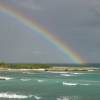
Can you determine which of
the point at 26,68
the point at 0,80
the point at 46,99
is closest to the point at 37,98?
the point at 46,99

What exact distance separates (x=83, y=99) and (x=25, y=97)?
340 inches

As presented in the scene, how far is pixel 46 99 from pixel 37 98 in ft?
5.89

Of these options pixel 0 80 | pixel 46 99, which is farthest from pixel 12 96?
pixel 0 80

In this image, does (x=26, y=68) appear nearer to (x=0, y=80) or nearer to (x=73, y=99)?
(x=0, y=80)

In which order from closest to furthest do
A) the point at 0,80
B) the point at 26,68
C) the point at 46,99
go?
the point at 46,99, the point at 0,80, the point at 26,68

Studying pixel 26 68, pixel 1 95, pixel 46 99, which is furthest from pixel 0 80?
pixel 26 68

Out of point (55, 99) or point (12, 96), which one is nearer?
point (55, 99)

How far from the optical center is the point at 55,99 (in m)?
58.4

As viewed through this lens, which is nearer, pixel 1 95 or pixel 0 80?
pixel 1 95

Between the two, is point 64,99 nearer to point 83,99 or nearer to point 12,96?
point 83,99

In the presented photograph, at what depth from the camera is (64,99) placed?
192 feet

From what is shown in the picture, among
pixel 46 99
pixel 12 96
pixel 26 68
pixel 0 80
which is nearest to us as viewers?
pixel 46 99

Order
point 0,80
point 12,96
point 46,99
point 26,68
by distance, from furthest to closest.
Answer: point 26,68, point 0,80, point 12,96, point 46,99

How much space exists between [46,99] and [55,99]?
128 centimetres
